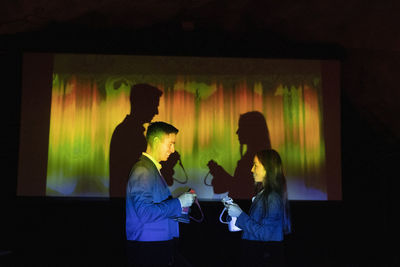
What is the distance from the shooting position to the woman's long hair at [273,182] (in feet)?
6.68

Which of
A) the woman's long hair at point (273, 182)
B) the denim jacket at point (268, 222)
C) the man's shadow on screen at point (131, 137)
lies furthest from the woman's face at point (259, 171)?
the man's shadow on screen at point (131, 137)

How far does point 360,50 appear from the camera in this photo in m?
4.84

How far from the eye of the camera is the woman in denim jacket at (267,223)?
2006 millimetres

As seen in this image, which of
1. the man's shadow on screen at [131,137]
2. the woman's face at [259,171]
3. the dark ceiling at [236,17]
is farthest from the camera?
the man's shadow on screen at [131,137]

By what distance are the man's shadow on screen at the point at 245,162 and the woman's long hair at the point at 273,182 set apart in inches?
91.3

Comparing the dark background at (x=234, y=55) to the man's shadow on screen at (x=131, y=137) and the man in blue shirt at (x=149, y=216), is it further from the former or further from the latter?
the man in blue shirt at (x=149, y=216)

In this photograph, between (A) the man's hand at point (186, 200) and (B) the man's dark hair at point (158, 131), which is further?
(B) the man's dark hair at point (158, 131)

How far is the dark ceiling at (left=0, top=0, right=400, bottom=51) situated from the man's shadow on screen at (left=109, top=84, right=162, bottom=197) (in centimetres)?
90

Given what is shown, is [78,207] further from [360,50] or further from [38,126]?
[360,50]

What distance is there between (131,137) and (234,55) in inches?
61.7

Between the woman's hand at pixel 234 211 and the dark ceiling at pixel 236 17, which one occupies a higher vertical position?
the dark ceiling at pixel 236 17

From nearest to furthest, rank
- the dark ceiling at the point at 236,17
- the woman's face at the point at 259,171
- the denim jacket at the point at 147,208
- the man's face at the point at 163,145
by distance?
the denim jacket at the point at 147,208
the man's face at the point at 163,145
the woman's face at the point at 259,171
the dark ceiling at the point at 236,17

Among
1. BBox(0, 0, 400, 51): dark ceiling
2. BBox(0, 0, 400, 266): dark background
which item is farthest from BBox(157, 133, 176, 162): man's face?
BBox(0, 0, 400, 51): dark ceiling

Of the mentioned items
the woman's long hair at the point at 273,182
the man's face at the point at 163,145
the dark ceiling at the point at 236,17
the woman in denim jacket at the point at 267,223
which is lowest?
the woman in denim jacket at the point at 267,223
